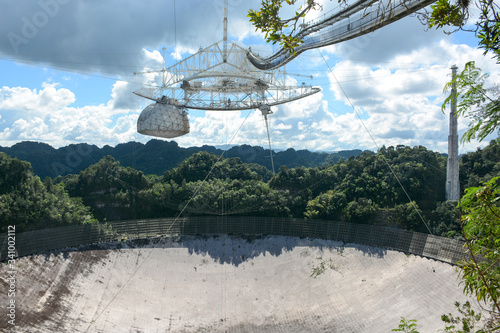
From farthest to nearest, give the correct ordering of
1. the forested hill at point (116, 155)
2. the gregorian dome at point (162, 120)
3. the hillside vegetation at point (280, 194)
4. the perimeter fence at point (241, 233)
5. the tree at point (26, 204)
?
the forested hill at point (116, 155) < the hillside vegetation at point (280, 194) < the gregorian dome at point (162, 120) < the tree at point (26, 204) < the perimeter fence at point (241, 233)

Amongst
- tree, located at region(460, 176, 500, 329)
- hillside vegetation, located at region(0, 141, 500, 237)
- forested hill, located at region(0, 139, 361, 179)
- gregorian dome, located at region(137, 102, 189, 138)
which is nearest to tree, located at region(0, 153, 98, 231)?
hillside vegetation, located at region(0, 141, 500, 237)

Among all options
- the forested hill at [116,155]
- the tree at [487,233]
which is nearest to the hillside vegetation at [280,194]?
the tree at [487,233]

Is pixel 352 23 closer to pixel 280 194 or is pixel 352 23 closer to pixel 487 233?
pixel 487 233

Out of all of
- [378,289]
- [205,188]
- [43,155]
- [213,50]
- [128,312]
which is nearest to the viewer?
[128,312]

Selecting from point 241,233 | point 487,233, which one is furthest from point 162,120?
point 487,233

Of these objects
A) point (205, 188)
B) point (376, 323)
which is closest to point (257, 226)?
point (205, 188)

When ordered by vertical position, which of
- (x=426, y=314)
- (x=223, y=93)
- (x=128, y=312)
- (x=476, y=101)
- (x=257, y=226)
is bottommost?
(x=128, y=312)

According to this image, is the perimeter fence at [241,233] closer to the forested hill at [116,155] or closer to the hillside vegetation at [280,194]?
the hillside vegetation at [280,194]

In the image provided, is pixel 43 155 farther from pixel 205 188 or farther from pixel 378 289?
pixel 378 289
